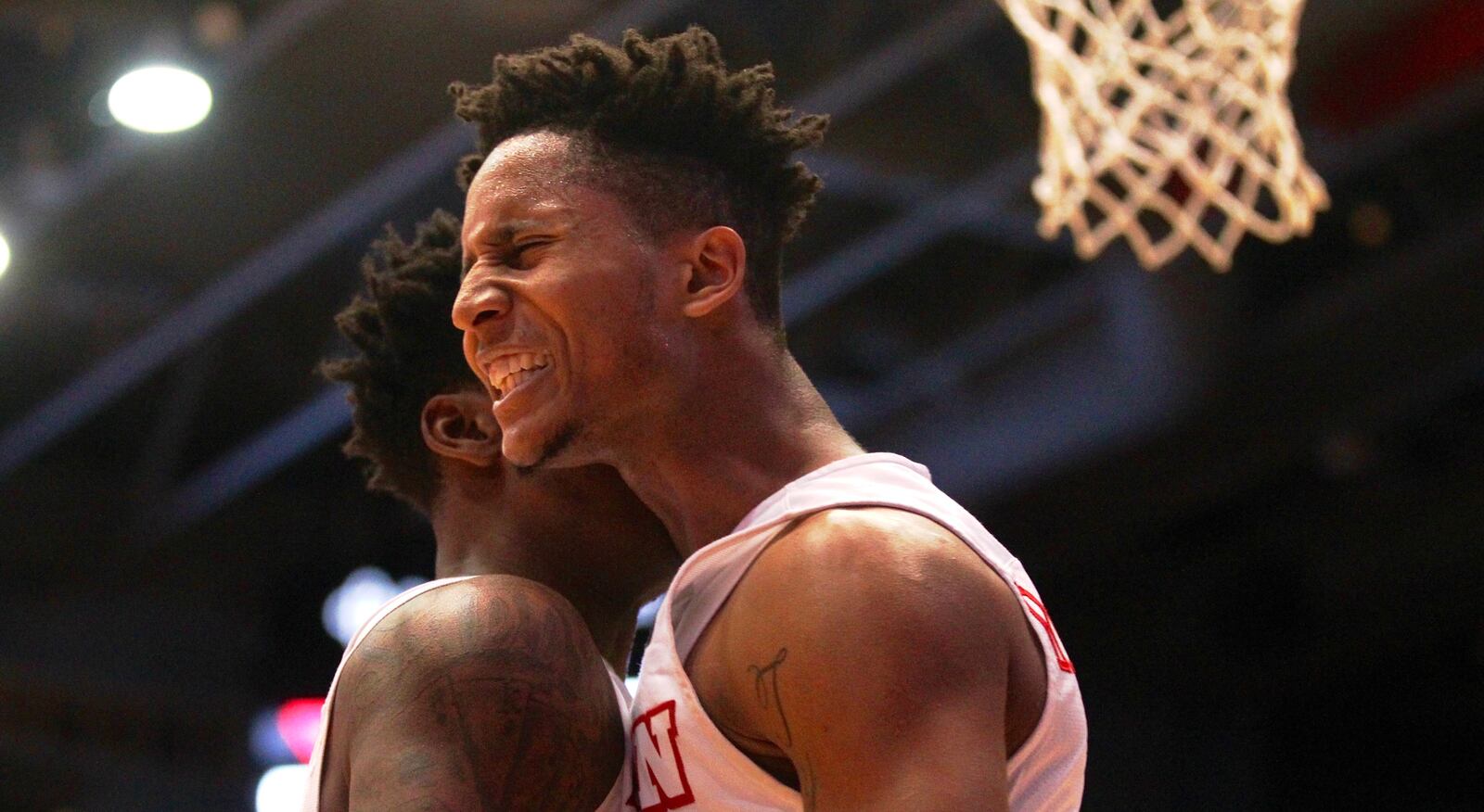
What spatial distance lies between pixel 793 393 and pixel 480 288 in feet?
1.31

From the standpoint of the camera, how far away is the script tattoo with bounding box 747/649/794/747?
78.5 inches

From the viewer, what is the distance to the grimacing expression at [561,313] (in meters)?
2.33

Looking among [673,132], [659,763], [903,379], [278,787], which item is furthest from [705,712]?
[278,787]

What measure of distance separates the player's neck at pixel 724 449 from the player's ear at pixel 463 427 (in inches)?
18.5

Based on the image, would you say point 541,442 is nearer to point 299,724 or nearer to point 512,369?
point 512,369

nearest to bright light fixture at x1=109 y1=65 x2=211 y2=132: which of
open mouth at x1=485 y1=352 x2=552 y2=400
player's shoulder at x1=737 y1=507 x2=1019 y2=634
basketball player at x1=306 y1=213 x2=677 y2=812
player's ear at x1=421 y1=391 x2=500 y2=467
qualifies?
basketball player at x1=306 y1=213 x2=677 y2=812

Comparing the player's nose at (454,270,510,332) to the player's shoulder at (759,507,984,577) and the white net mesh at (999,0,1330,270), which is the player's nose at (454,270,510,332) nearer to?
the player's shoulder at (759,507,984,577)

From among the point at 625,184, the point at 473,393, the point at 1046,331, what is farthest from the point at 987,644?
the point at 1046,331

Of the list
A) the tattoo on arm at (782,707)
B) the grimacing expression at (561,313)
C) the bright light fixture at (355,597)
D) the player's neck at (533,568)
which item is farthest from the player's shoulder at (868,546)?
the bright light fixture at (355,597)

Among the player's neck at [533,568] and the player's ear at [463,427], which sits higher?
the player's ear at [463,427]

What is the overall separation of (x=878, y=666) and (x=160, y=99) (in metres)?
6.25

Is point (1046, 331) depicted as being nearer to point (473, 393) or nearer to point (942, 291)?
point (942, 291)

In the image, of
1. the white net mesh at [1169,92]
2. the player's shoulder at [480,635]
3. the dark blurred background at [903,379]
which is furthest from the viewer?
the dark blurred background at [903,379]

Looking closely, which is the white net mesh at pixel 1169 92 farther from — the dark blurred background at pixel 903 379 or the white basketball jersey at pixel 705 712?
the white basketball jersey at pixel 705 712
